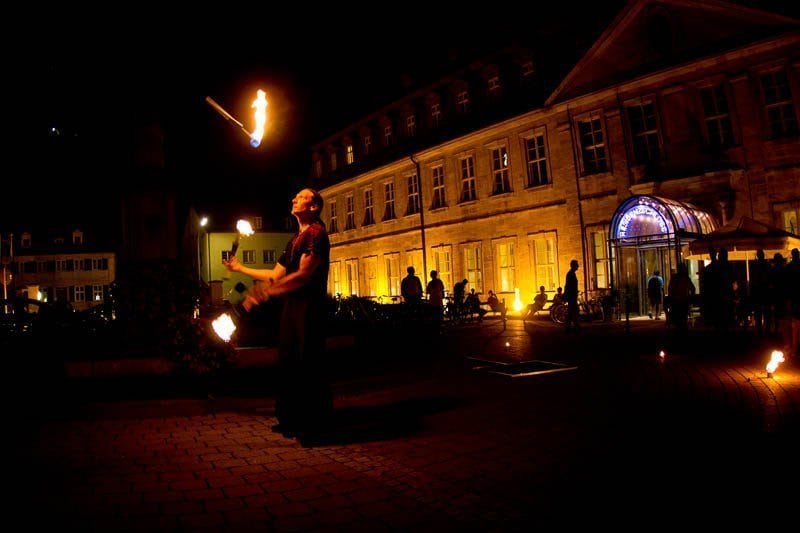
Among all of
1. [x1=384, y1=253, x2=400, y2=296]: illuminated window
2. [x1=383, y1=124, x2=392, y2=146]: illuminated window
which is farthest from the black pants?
[x1=383, y1=124, x2=392, y2=146]: illuminated window

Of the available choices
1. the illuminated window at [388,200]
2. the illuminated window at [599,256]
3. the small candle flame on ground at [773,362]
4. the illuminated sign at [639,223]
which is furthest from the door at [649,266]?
the illuminated window at [388,200]

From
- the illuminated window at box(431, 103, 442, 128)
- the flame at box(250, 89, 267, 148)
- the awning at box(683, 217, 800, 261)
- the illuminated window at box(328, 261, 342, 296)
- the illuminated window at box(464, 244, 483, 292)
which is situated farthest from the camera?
the illuminated window at box(328, 261, 342, 296)

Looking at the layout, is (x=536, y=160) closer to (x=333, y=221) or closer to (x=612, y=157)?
(x=612, y=157)

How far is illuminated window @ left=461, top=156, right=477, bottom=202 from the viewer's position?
101 ft

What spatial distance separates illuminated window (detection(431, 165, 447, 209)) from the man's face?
88.3 ft

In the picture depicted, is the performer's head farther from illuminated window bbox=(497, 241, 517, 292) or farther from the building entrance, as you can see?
illuminated window bbox=(497, 241, 517, 292)

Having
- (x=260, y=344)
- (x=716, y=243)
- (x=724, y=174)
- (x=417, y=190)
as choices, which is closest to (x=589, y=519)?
(x=260, y=344)

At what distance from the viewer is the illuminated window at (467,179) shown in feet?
101

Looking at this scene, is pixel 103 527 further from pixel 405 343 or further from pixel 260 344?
pixel 405 343

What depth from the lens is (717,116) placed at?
72.3 feet

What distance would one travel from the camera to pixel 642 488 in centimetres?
401

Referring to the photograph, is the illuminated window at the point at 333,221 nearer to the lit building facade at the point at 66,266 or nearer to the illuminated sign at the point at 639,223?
the illuminated sign at the point at 639,223

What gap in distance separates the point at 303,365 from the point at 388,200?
105 feet

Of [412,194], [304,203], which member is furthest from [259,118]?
[412,194]
